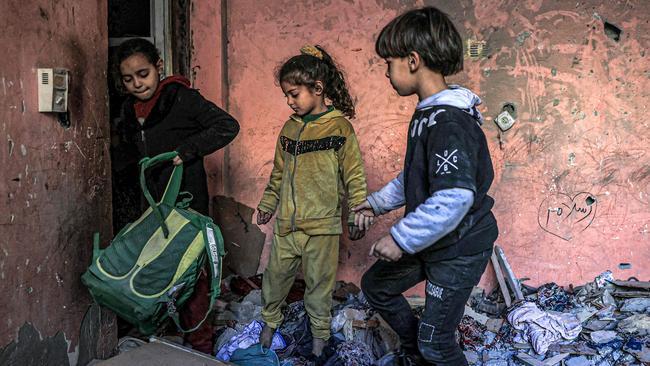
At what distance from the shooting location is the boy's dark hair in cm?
216

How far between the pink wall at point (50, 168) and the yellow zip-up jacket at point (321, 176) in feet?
3.04

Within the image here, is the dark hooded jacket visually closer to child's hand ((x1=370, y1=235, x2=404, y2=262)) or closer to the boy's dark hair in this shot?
Result: the boy's dark hair

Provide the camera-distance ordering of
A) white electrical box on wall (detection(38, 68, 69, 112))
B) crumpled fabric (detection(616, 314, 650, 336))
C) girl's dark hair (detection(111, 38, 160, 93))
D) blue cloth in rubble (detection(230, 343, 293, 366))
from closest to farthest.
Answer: white electrical box on wall (detection(38, 68, 69, 112))
girl's dark hair (detection(111, 38, 160, 93))
blue cloth in rubble (detection(230, 343, 293, 366))
crumpled fabric (detection(616, 314, 650, 336))

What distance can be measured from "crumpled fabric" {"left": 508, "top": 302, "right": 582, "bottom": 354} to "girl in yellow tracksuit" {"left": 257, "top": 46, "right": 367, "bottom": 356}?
1256mm

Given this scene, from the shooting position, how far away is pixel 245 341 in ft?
10.7

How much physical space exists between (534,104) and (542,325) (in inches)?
58.2

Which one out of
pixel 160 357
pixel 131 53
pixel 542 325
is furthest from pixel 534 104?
pixel 160 357

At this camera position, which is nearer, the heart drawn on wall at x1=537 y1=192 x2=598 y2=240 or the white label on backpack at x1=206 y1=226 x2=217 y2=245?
the white label on backpack at x1=206 y1=226 x2=217 y2=245

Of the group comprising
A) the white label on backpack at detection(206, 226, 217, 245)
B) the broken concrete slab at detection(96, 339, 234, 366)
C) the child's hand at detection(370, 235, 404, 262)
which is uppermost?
the child's hand at detection(370, 235, 404, 262)

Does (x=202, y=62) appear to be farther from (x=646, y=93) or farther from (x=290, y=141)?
(x=646, y=93)

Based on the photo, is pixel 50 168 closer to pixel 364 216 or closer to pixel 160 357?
pixel 160 357

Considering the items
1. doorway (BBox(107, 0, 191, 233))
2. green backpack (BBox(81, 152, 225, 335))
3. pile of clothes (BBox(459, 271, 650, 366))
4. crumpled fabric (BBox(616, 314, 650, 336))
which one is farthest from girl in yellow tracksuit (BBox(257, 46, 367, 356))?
crumpled fabric (BBox(616, 314, 650, 336))

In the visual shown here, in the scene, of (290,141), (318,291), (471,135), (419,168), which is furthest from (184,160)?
(471,135)

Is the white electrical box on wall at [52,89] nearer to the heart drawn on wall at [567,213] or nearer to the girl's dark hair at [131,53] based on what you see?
the girl's dark hair at [131,53]
